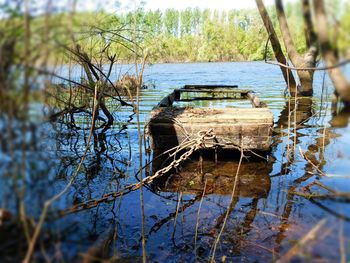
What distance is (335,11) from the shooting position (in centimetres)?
113

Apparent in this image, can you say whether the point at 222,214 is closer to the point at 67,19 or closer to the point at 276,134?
the point at 67,19

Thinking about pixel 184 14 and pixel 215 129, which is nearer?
pixel 215 129

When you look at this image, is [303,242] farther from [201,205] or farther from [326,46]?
[201,205]

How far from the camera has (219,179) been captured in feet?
16.3

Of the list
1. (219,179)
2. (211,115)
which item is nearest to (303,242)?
(219,179)

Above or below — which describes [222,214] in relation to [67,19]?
below

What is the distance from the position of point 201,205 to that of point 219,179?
3.09ft

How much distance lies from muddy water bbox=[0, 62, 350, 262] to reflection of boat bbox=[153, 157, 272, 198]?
0.01m

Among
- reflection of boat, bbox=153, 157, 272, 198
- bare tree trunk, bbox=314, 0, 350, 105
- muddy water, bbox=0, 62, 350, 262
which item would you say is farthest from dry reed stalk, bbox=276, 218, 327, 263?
reflection of boat, bbox=153, 157, 272, 198

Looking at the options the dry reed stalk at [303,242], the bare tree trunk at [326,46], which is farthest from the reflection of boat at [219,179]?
the bare tree trunk at [326,46]

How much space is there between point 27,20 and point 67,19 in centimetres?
14

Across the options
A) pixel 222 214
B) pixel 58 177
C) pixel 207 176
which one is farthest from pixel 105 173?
pixel 222 214

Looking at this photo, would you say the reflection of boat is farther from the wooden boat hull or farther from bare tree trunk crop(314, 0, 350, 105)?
bare tree trunk crop(314, 0, 350, 105)

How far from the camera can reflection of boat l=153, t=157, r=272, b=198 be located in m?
4.59
